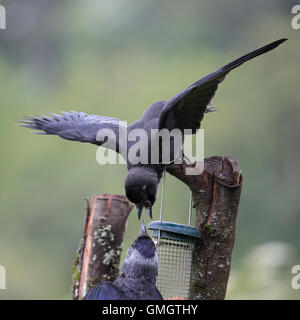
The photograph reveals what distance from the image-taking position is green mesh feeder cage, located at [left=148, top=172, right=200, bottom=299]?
400cm

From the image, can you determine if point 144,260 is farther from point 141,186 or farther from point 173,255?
point 141,186

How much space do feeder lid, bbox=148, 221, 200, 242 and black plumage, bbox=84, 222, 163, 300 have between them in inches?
4.8

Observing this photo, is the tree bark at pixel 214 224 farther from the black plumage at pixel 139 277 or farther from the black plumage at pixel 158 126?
the black plumage at pixel 158 126

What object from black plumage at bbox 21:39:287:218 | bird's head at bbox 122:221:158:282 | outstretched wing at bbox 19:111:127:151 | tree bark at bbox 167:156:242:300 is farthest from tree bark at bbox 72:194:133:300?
tree bark at bbox 167:156:242:300

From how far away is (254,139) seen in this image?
1105 centimetres

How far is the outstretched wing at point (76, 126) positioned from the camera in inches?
218

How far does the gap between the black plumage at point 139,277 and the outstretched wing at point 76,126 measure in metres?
1.53

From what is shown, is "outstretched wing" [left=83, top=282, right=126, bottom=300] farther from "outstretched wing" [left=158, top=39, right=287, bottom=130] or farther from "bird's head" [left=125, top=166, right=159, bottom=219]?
"outstretched wing" [left=158, top=39, right=287, bottom=130]

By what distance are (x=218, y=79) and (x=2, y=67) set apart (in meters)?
9.87

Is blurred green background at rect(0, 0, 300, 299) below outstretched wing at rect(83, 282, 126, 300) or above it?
above

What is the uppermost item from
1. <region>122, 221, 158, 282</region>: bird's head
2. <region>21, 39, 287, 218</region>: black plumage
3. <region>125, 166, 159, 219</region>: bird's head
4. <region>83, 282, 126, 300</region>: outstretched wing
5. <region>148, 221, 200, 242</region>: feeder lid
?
<region>21, 39, 287, 218</region>: black plumage

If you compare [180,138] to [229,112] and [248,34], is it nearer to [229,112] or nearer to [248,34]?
[229,112]

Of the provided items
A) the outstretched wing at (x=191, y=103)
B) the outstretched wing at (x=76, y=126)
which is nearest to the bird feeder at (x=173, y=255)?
the outstretched wing at (x=191, y=103)
